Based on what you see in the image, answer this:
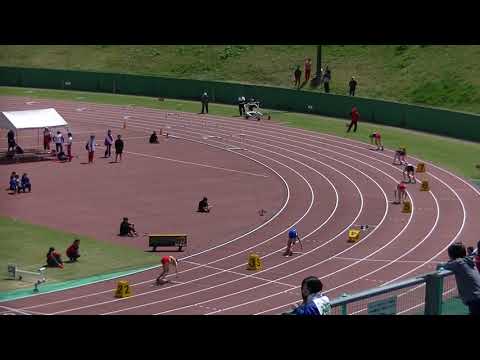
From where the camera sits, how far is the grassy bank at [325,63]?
5572 centimetres

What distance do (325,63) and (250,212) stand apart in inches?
1230

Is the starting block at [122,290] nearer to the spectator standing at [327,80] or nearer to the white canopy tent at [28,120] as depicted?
the white canopy tent at [28,120]

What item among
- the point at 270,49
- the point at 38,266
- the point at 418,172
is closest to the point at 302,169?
the point at 418,172

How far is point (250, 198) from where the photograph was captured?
116 ft

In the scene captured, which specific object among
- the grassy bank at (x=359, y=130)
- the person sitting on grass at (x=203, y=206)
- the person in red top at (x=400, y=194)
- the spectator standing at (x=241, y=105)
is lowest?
the person sitting on grass at (x=203, y=206)

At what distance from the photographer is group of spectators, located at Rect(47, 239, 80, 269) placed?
26172 millimetres

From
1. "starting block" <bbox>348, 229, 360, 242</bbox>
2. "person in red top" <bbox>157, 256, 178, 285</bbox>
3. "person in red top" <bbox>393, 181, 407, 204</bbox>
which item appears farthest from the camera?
"person in red top" <bbox>393, 181, 407, 204</bbox>

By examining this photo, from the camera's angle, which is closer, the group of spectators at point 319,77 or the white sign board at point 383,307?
the white sign board at point 383,307

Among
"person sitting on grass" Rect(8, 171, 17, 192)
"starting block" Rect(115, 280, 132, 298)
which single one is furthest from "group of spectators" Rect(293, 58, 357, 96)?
"starting block" Rect(115, 280, 132, 298)

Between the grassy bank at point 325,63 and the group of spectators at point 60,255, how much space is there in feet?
83.8

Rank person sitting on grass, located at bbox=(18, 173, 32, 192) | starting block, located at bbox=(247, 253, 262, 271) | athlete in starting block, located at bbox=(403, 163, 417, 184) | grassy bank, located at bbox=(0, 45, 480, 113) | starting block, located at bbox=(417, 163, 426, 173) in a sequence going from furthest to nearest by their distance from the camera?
grassy bank, located at bbox=(0, 45, 480, 113) < starting block, located at bbox=(417, 163, 426, 173) < athlete in starting block, located at bbox=(403, 163, 417, 184) < person sitting on grass, located at bbox=(18, 173, 32, 192) < starting block, located at bbox=(247, 253, 262, 271)

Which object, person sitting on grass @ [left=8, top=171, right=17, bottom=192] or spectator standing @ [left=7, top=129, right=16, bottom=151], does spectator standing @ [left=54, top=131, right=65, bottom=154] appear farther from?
person sitting on grass @ [left=8, top=171, right=17, bottom=192]

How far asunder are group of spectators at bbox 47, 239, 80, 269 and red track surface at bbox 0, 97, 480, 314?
1872 mm

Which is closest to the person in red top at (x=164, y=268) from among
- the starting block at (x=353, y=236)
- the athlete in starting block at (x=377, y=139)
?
the starting block at (x=353, y=236)
